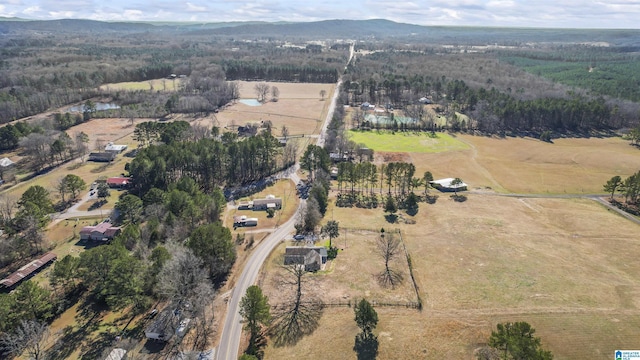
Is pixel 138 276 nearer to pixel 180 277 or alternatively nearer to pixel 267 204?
pixel 180 277

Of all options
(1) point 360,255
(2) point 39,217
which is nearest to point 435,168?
(1) point 360,255

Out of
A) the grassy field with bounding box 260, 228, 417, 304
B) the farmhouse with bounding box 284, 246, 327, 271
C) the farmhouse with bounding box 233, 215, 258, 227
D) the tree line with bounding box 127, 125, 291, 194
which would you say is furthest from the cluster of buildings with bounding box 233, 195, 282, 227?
the farmhouse with bounding box 284, 246, 327, 271

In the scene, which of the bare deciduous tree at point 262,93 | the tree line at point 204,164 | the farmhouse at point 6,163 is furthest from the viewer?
the bare deciduous tree at point 262,93

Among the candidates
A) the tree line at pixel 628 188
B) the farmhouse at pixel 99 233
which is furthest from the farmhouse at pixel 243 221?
the tree line at pixel 628 188

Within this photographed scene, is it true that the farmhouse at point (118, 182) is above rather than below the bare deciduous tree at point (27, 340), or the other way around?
above

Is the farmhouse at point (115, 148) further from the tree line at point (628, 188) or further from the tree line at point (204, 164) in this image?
the tree line at point (628, 188)

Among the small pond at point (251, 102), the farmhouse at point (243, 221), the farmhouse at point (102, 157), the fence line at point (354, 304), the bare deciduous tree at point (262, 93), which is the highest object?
the bare deciduous tree at point (262, 93)

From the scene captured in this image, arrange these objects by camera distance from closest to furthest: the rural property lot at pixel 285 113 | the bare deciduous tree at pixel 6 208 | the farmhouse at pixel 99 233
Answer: the farmhouse at pixel 99 233, the bare deciduous tree at pixel 6 208, the rural property lot at pixel 285 113
